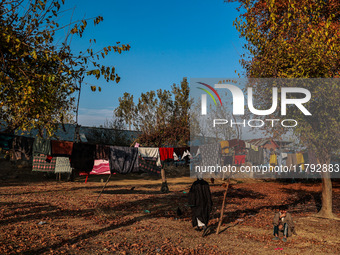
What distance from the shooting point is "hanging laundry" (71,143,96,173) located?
16.1 m

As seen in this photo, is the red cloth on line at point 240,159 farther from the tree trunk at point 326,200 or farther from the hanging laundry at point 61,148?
the hanging laundry at point 61,148

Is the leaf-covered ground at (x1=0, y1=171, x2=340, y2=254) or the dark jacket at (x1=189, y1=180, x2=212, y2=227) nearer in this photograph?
the leaf-covered ground at (x1=0, y1=171, x2=340, y2=254)

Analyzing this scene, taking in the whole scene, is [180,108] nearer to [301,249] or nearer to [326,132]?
[326,132]

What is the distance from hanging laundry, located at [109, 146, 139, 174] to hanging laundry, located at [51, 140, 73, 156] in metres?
2.28

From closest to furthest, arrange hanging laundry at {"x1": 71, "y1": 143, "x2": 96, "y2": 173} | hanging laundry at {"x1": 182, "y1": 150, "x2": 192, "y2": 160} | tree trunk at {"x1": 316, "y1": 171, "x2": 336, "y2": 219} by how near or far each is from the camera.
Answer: tree trunk at {"x1": 316, "y1": 171, "x2": 336, "y2": 219} → hanging laundry at {"x1": 71, "y1": 143, "x2": 96, "y2": 173} → hanging laundry at {"x1": 182, "y1": 150, "x2": 192, "y2": 160}

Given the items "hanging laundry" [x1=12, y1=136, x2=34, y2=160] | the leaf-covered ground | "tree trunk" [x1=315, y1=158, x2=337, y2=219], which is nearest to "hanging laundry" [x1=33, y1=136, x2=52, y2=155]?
"hanging laundry" [x1=12, y1=136, x2=34, y2=160]

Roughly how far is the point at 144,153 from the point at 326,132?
10.2 meters

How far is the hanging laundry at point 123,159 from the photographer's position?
17064 mm

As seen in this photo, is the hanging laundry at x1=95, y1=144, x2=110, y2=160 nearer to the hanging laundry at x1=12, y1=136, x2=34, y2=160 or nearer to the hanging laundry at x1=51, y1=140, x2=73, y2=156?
the hanging laundry at x1=51, y1=140, x2=73, y2=156

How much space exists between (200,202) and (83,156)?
306 inches

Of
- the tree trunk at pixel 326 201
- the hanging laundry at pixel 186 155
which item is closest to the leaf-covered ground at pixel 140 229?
the tree trunk at pixel 326 201

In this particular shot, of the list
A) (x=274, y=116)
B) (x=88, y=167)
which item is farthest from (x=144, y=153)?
(x=274, y=116)

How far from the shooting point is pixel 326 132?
1374 cm

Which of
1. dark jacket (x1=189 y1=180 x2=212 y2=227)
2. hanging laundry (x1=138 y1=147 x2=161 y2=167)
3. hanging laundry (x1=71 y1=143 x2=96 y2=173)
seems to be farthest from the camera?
hanging laundry (x1=138 y1=147 x2=161 y2=167)
